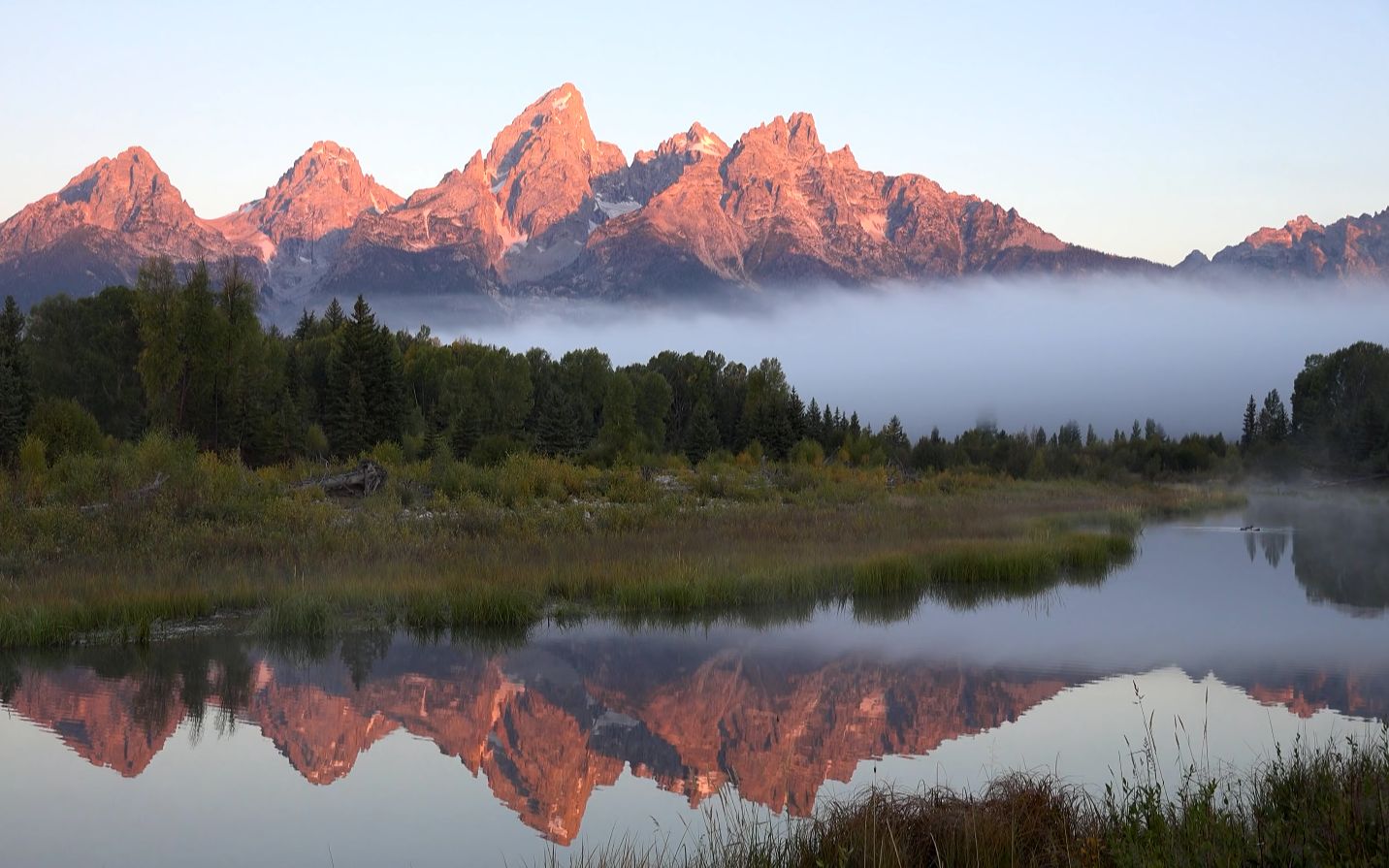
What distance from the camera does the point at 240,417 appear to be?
52.2 m

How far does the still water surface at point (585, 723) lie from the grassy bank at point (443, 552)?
3.07 feet

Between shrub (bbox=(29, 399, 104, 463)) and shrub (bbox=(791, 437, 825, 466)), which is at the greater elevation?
shrub (bbox=(29, 399, 104, 463))

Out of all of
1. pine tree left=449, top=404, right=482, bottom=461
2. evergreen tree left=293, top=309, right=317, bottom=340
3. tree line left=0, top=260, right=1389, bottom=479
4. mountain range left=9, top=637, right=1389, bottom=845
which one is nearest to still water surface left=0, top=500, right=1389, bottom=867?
mountain range left=9, top=637, right=1389, bottom=845

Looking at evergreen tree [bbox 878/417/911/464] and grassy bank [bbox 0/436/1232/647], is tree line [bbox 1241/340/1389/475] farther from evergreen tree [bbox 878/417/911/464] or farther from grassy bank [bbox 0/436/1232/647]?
grassy bank [bbox 0/436/1232/647]

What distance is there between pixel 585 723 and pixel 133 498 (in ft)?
48.1

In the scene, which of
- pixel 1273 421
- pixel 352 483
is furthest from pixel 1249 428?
pixel 352 483

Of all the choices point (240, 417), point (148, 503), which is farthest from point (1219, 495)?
point (148, 503)

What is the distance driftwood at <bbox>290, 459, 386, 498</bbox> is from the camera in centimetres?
2855

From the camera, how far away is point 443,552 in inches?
798

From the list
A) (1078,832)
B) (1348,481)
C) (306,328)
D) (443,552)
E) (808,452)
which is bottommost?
(1348,481)

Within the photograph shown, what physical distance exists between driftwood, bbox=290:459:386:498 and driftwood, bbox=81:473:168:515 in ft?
15.1

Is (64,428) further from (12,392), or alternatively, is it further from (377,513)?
(377,513)

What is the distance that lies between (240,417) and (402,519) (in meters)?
32.5

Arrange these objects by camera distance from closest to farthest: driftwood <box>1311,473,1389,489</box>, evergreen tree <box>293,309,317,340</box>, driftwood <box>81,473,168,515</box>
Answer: driftwood <box>81,473,168,515</box>, driftwood <box>1311,473,1389,489</box>, evergreen tree <box>293,309,317,340</box>
